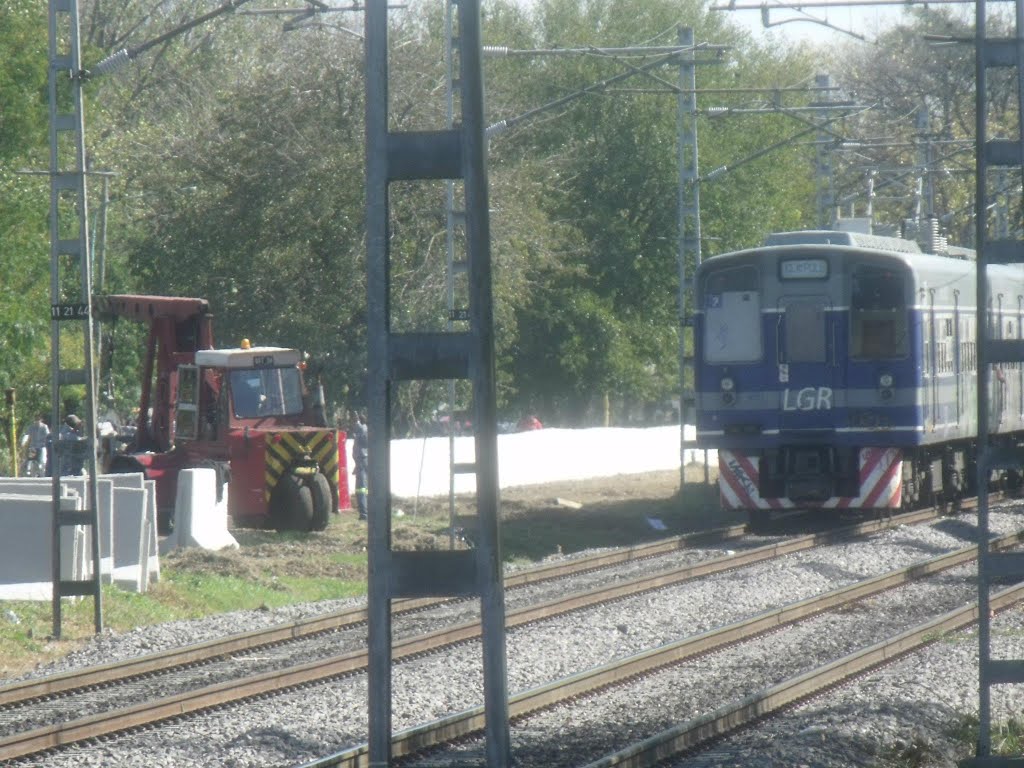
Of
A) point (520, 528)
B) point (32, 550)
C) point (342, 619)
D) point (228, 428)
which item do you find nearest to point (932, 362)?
point (520, 528)

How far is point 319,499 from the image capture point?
2244cm

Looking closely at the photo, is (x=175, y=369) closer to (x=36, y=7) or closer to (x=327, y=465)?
(x=327, y=465)

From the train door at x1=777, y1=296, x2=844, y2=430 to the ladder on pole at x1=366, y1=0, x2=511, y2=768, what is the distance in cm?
1472

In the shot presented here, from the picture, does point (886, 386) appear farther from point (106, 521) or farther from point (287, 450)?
point (106, 521)

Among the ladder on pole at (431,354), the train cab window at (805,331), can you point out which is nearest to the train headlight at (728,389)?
the train cab window at (805,331)

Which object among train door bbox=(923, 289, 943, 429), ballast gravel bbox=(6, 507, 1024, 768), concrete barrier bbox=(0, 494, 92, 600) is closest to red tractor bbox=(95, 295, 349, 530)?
concrete barrier bbox=(0, 494, 92, 600)

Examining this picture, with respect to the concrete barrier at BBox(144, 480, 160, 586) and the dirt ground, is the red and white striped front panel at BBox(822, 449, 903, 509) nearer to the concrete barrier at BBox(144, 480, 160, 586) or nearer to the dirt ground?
the dirt ground

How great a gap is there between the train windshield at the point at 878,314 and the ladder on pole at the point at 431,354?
1475cm

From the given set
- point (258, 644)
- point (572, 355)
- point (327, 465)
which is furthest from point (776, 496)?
point (572, 355)

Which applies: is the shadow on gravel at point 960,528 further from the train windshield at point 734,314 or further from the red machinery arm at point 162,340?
the red machinery arm at point 162,340

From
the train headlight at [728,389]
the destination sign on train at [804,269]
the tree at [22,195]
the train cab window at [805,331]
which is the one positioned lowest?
the train headlight at [728,389]

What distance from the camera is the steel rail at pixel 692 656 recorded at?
→ 872 cm

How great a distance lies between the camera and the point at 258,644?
520 inches

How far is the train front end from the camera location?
20.6 m
